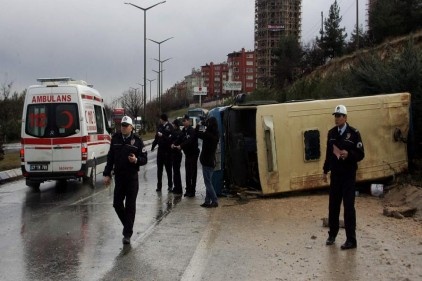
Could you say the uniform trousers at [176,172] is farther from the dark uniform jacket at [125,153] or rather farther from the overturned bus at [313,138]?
the dark uniform jacket at [125,153]

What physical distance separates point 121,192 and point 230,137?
180 inches

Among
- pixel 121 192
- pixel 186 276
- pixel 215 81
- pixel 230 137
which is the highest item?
pixel 215 81

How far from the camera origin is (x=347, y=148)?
6.99m

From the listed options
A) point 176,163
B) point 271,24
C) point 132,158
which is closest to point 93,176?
point 176,163

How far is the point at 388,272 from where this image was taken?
5.91 m

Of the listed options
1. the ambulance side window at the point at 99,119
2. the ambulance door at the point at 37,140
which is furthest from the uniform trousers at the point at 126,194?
the ambulance side window at the point at 99,119

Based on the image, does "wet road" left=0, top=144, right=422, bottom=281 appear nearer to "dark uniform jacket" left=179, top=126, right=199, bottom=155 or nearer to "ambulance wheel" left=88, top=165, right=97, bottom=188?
"dark uniform jacket" left=179, top=126, right=199, bottom=155

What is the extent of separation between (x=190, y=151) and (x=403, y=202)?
15.3 ft

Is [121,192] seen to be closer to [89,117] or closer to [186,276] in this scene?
[186,276]

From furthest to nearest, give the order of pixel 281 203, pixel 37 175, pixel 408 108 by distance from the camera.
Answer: pixel 37 175
pixel 408 108
pixel 281 203

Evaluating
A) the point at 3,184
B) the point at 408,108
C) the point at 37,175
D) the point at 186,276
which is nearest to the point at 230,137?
the point at 408,108

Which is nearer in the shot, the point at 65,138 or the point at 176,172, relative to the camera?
the point at 176,172

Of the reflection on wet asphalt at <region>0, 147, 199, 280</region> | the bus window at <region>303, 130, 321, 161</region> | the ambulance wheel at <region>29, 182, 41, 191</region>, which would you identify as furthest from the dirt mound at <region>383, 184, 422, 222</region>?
the ambulance wheel at <region>29, 182, 41, 191</region>

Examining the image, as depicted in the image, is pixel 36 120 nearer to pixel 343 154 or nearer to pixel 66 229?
pixel 66 229
